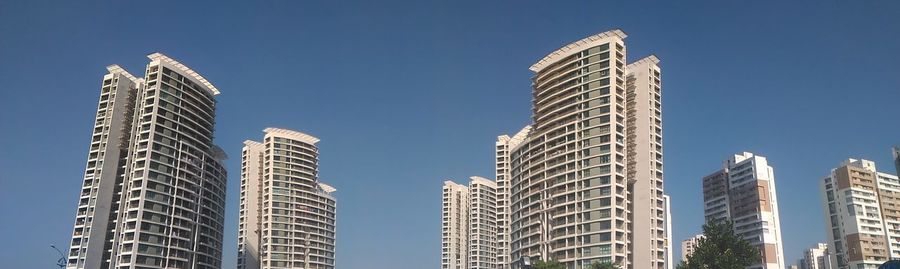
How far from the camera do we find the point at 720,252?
9950 centimetres

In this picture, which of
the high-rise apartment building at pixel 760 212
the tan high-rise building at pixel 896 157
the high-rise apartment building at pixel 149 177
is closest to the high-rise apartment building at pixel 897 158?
the tan high-rise building at pixel 896 157

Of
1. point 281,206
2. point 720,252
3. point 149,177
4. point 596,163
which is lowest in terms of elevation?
point 720,252

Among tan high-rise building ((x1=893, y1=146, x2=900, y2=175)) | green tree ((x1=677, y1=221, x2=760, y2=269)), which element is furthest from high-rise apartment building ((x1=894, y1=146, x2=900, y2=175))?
green tree ((x1=677, y1=221, x2=760, y2=269))

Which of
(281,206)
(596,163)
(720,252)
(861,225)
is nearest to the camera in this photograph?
(720,252)

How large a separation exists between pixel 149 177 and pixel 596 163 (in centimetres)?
6951

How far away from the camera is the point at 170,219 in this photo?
4884 inches

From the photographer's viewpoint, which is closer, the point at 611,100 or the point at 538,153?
the point at 611,100

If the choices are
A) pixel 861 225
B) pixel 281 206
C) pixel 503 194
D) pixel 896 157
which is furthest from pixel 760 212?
pixel 281 206

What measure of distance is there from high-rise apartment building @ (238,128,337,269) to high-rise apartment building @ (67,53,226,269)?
3399cm

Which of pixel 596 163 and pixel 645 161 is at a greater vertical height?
pixel 645 161

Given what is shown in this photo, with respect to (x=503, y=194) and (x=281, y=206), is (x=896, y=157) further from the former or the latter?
(x=281, y=206)

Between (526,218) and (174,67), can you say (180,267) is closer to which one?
(174,67)

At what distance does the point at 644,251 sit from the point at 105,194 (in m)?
84.7

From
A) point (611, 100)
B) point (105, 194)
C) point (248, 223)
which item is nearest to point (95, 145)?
point (105, 194)
